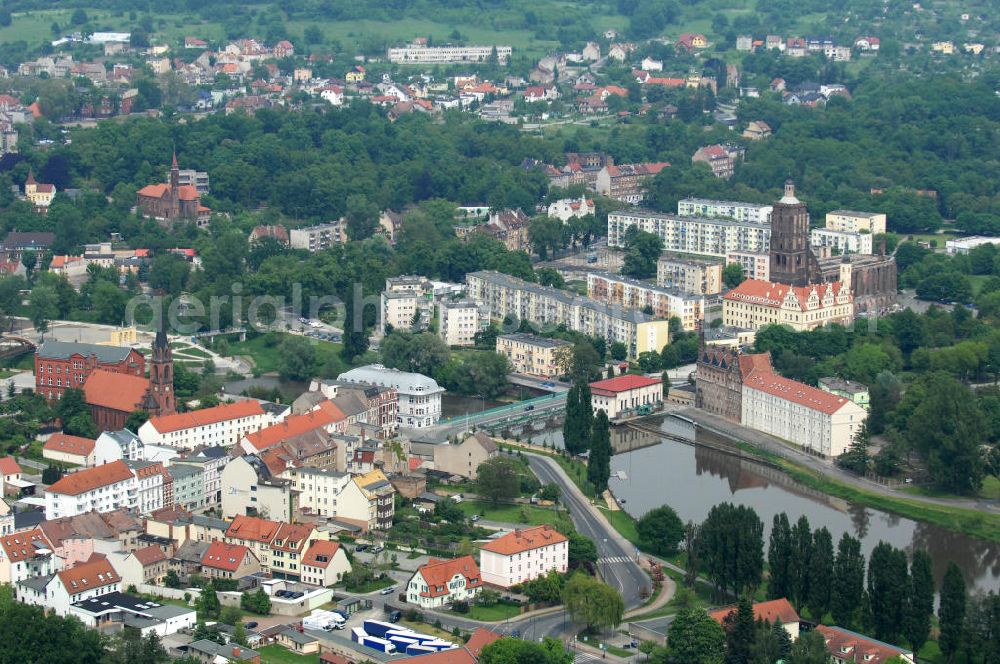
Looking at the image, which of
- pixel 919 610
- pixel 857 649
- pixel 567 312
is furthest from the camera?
pixel 567 312

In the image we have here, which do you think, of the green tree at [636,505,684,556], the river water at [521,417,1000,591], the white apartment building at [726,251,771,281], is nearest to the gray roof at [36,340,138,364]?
the river water at [521,417,1000,591]

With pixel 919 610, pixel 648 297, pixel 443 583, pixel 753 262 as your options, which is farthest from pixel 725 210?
pixel 919 610

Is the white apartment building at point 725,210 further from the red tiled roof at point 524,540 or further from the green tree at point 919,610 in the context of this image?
the green tree at point 919,610

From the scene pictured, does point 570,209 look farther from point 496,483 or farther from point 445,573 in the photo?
point 445,573

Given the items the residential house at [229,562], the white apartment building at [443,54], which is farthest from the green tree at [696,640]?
the white apartment building at [443,54]

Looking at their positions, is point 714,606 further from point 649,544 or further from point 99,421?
point 99,421

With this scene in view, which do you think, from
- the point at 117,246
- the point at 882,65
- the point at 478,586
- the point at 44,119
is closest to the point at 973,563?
the point at 478,586

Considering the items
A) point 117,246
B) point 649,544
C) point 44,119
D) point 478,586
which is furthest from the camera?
point 44,119
